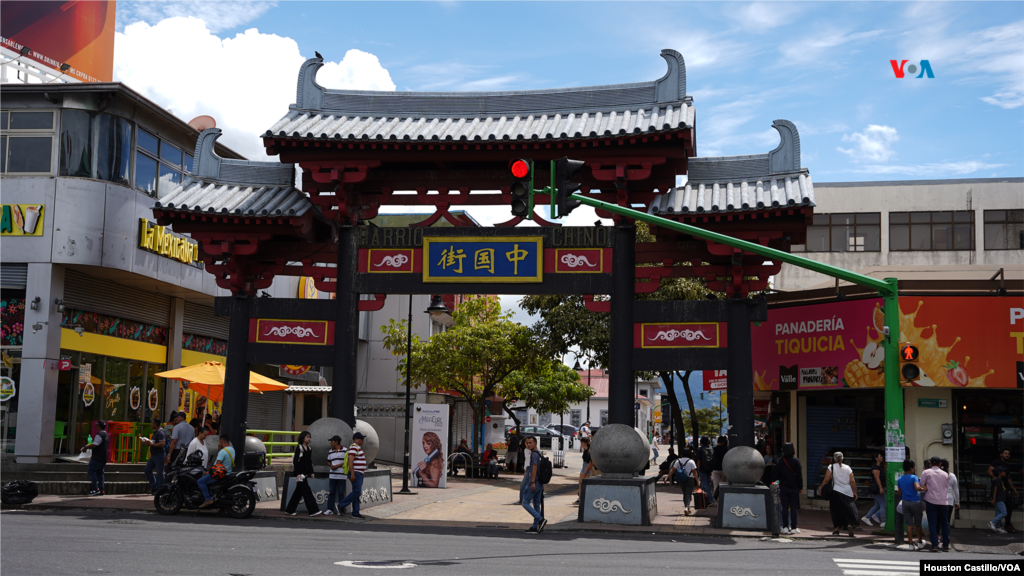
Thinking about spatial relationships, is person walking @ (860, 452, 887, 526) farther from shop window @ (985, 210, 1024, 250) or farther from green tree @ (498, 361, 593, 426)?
shop window @ (985, 210, 1024, 250)

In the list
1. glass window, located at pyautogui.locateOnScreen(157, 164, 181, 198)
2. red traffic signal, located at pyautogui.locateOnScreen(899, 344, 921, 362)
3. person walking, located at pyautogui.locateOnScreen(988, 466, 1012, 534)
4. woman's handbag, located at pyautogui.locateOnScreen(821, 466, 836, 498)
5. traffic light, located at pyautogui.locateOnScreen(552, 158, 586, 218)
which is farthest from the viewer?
glass window, located at pyautogui.locateOnScreen(157, 164, 181, 198)

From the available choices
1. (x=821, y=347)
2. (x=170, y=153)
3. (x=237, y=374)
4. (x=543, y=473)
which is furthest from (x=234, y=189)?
(x=821, y=347)

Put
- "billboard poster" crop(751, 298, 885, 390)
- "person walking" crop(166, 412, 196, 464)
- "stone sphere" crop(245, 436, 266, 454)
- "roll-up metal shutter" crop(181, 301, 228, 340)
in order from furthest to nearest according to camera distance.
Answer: "roll-up metal shutter" crop(181, 301, 228, 340) < "billboard poster" crop(751, 298, 885, 390) < "stone sphere" crop(245, 436, 266, 454) < "person walking" crop(166, 412, 196, 464)

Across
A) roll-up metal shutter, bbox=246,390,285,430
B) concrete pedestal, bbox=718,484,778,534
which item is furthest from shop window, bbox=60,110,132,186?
concrete pedestal, bbox=718,484,778,534

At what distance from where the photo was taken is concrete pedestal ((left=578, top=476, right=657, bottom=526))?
16.8m

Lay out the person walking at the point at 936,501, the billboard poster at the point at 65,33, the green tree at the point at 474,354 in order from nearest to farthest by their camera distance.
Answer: the person walking at the point at 936,501 < the billboard poster at the point at 65,33 < the green tree at the point at 474,354

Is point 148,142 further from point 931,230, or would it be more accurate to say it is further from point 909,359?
point 931,230

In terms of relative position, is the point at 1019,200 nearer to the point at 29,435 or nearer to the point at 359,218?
the point at 359,218

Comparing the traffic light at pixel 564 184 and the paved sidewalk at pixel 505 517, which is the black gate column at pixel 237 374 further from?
the traffic light at pixel 564 184

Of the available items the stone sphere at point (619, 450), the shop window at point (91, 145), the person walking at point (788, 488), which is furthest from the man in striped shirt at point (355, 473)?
the shop window at point (91, 145)

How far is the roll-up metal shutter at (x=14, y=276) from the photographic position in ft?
75.8

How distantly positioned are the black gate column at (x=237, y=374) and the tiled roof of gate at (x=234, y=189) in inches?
78.9

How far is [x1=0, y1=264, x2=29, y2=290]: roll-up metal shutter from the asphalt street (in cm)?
843

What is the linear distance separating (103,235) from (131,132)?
3198 millimetres
